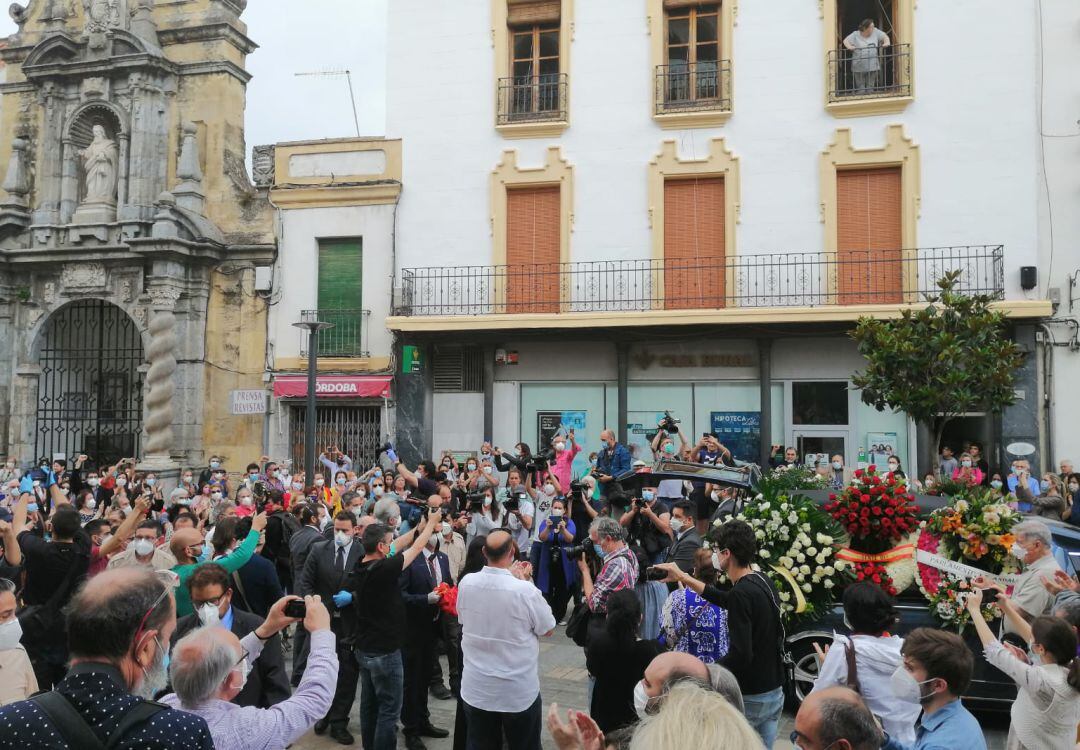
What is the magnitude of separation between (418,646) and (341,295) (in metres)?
13.3

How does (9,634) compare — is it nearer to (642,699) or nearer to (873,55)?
(642,699)

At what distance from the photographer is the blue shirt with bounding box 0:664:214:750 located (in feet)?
8.48

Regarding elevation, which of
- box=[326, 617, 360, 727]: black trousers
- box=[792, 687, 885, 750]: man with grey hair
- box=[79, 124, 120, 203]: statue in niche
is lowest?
box=[326, 617, 360, 727]: black trousers

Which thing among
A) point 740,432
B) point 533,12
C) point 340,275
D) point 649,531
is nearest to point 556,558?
point 649,531

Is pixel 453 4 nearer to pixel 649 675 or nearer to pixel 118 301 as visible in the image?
pixel 118 301

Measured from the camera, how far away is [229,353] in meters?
20.1

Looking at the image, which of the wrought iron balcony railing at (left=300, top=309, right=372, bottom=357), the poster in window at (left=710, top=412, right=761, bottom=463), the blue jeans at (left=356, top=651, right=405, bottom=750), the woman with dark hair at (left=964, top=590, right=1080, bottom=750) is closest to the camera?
the woman with dark hair at (left=964, top=590, right=1080, bottom=750)

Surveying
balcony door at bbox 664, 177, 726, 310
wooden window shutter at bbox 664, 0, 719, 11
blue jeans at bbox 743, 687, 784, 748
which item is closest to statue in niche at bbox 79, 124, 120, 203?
balcony door at bbox 664, 177, 726, 310

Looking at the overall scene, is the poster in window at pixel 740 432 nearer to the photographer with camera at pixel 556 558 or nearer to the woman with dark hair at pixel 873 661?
the photographer with camera at pixel 556 558

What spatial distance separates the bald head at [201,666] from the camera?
3.35 meters

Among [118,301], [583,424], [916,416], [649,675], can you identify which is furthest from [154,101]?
[649,675]

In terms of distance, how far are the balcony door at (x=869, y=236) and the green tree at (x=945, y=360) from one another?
11.4 feet

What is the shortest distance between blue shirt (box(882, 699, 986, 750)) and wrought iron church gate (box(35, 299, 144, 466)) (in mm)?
20346

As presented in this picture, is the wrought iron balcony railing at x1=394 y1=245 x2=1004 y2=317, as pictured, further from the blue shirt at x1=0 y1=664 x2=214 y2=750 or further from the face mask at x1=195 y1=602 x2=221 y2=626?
the blue shirt at x1=0 y1=664 x2=214 y2=750
